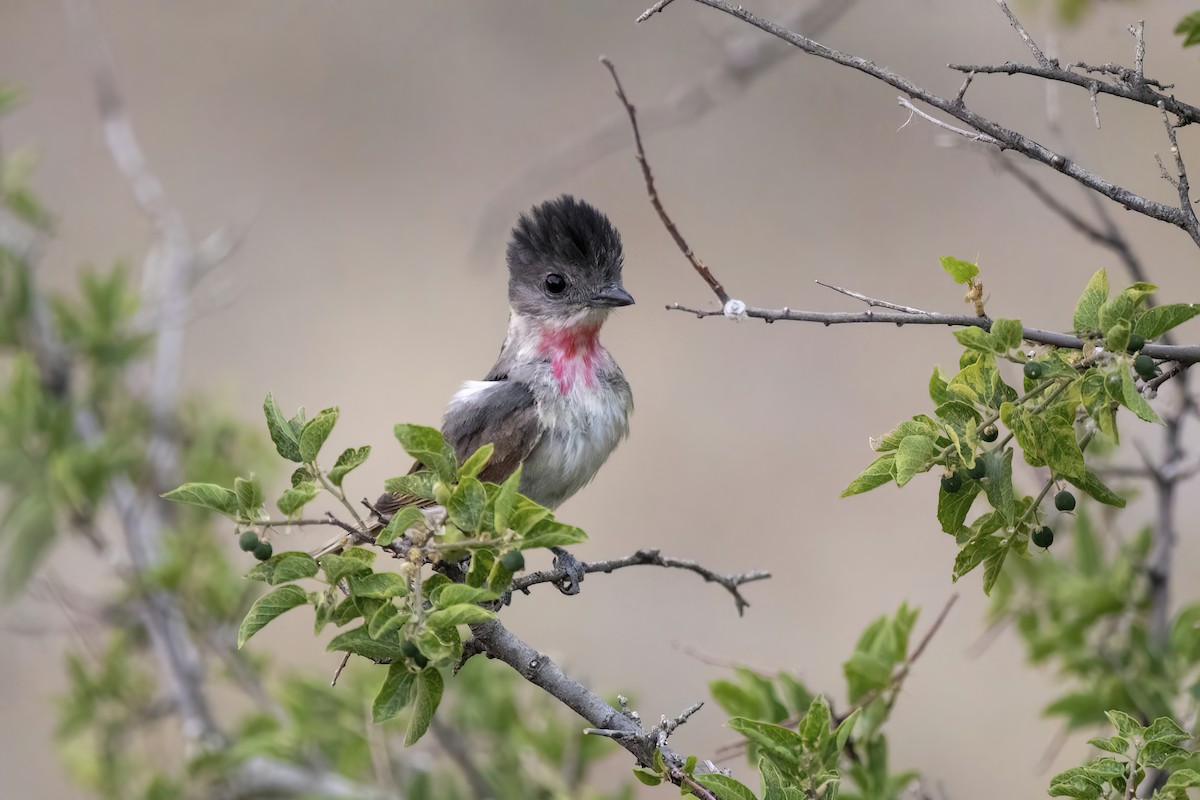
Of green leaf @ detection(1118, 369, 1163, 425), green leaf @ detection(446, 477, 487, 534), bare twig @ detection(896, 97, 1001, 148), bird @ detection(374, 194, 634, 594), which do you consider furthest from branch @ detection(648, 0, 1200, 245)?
bird @ detection(374, 194, 634, 594)

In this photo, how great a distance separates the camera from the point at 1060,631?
317 cm

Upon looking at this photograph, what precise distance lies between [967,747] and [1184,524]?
6.36ft

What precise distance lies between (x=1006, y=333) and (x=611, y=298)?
225cm

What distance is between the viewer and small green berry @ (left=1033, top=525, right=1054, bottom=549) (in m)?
1.86

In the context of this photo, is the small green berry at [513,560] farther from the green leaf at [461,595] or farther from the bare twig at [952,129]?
the bare twig at [952,129]

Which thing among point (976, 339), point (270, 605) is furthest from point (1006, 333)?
point (270, 605)

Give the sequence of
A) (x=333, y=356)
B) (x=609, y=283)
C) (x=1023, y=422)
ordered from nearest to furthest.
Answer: (x=1023, y=422)
(x=609, y=283)
(x=333, y=356)

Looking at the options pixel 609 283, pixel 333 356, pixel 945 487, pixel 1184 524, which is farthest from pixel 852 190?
pixel 945 487

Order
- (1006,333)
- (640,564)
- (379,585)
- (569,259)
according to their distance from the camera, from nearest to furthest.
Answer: (1006,333) → (379,585) → (640,564) → (569,259)

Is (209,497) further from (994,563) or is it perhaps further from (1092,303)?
(1092,303)

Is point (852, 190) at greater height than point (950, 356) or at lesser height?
greater

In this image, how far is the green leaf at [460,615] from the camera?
5.75 ft

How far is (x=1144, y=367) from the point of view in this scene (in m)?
1.69

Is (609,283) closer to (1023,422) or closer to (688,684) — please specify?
(1023,422)
